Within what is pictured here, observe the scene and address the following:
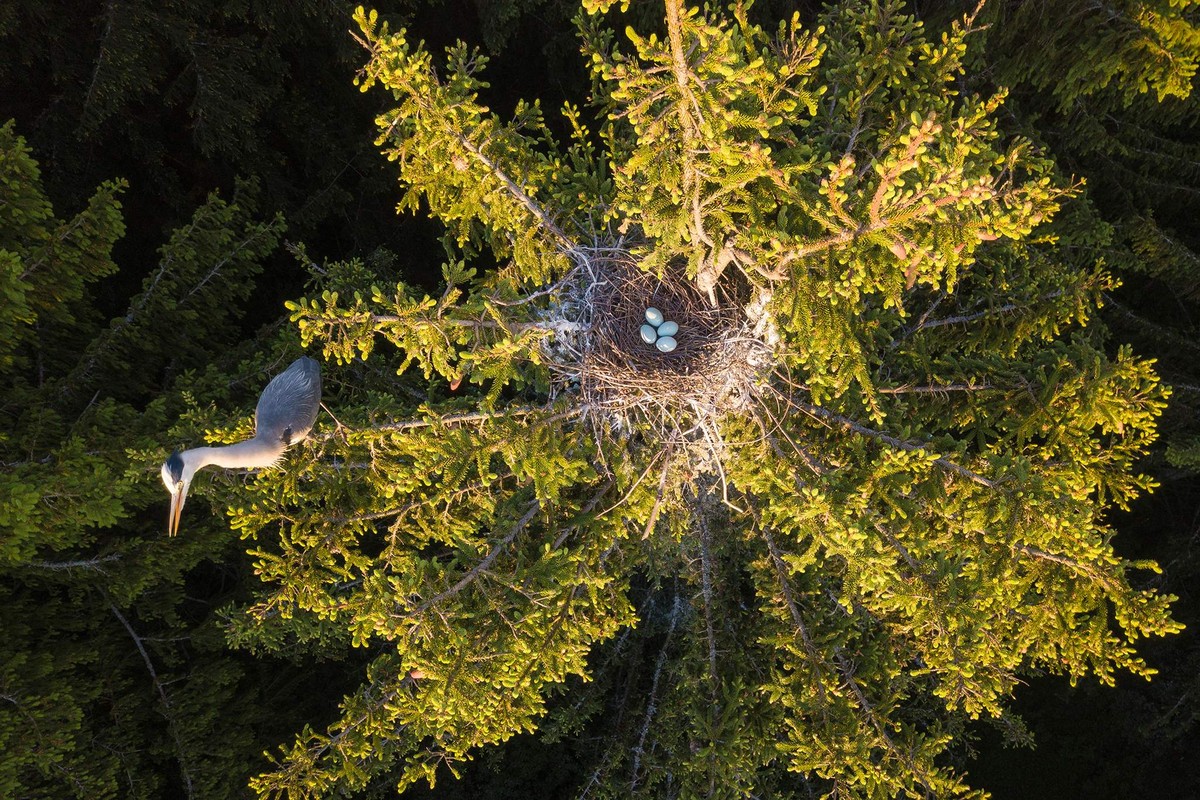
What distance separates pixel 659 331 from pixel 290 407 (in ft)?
6.50

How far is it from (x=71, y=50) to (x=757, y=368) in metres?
5.73

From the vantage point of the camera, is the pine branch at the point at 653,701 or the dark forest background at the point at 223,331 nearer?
the dark forest background at the point at 223,331

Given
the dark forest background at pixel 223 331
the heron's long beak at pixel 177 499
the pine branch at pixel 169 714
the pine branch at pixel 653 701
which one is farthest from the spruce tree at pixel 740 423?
the pine branch at pixel 169 714

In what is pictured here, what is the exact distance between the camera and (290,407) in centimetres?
310

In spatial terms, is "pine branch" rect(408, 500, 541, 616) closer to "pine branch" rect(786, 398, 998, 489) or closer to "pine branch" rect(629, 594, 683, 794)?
"pine branch" rect(786, 398, 998, 489)

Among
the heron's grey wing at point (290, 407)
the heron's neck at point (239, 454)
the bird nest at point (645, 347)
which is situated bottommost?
the heron's neck at point (239, 454)

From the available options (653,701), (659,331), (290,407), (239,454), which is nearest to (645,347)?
(659,331)

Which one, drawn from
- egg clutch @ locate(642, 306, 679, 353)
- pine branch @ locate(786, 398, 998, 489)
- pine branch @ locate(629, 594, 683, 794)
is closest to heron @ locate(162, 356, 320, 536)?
egg clutch @ locate(642, 306, 679, 353)

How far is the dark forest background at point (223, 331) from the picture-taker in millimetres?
3779

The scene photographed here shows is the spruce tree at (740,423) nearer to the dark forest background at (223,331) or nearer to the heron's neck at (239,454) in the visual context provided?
the heron's neck at (239,454)

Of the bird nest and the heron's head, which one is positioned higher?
the bird nest

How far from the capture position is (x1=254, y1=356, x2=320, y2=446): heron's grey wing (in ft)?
10.0

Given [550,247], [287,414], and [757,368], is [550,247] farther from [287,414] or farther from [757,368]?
[287,414]

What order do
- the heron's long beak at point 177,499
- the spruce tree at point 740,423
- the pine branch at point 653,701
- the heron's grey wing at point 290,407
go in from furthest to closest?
the pine branch at point 653,701
the heron's grey wing at point 290,407
the heron's long beak at point 177,499
the spruce tree at point 740,423
